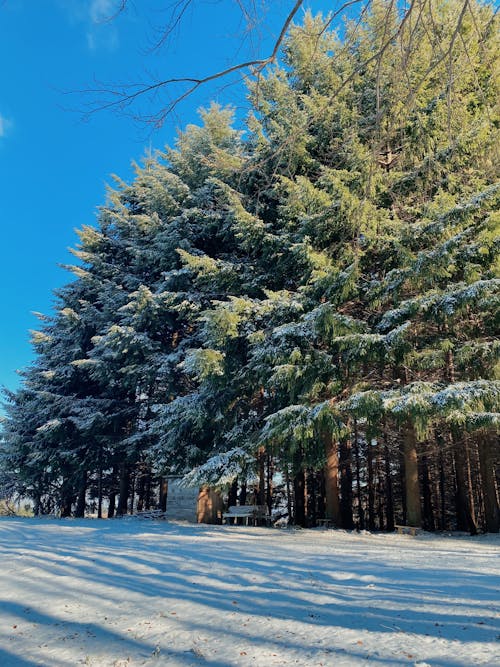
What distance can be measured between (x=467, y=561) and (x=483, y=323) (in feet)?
19.5

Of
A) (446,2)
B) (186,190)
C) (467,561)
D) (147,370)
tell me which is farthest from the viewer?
(186,190)

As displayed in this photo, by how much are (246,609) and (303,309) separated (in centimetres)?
780

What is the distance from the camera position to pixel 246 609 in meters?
3.66

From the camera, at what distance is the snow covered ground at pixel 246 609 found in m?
2.83

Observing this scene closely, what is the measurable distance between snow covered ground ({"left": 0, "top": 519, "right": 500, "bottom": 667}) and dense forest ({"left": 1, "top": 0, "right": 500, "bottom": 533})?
3.50 meters

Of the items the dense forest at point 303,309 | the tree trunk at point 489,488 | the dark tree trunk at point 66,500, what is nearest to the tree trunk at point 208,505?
the dense forest at point 303,309

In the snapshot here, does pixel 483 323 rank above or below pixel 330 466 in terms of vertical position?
above

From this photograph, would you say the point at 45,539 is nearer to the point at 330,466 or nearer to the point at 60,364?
the point at 330,466

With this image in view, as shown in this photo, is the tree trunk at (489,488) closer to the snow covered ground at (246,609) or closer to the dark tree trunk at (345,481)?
the dark tree trunk at (345,481)

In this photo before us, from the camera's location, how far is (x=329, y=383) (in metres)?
10.6

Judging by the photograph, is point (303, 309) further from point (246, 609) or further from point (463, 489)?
point (463, 489)

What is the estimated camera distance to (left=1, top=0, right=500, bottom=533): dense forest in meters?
9.12

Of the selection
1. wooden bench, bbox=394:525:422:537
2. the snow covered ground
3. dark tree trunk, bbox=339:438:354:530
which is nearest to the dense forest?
dark tree trunk, bbox=339:438:354:530

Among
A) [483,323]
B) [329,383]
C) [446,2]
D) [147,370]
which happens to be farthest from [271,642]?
[147,370]
